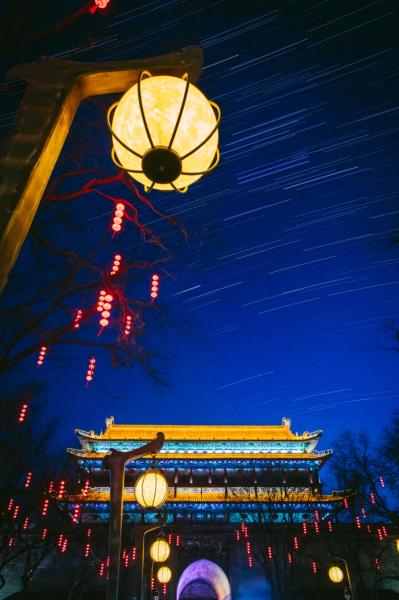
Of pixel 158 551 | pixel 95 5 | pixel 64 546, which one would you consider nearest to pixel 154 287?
pixel 95 5

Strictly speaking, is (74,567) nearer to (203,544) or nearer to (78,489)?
(78,489)

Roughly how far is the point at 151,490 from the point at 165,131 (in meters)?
5.34

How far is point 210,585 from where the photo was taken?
25344mm

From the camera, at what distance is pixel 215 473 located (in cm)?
2538

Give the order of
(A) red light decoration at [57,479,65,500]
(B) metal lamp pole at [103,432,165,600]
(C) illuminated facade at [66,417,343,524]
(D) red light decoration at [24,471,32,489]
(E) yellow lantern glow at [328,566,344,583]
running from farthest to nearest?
1. (C) illuminated facade at [66,417,343,524]
2. (A) red light decoration at [57,479,65,500]
3. (E) yellow lantern glow at [328,566,344,583]
4. (D) red light decoration at [24,471,32,489]
5. (B) metal lamp pole at [103,432,165,600]

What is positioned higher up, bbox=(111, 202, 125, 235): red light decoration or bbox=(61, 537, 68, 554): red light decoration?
bbox=(111, 202, 125, 235): red light decoration

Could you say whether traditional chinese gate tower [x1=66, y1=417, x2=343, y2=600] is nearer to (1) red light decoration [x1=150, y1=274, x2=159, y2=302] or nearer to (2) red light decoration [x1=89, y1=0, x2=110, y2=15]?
(1) red light decoration [x1=150, y1=274, x2=159, y2=302]

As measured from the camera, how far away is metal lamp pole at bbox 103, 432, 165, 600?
3.82m

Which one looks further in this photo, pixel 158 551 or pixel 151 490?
pixel 158 551

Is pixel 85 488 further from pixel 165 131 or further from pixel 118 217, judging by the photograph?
pixel 165 131

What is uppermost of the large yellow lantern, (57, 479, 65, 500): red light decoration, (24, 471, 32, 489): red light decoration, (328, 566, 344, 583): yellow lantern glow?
(57, 479, 65, 500): red light decoration

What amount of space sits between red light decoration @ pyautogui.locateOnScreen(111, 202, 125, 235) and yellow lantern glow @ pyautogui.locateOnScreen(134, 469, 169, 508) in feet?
12.3

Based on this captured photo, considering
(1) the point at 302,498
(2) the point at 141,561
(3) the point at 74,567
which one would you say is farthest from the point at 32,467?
(1) the point at 302,498

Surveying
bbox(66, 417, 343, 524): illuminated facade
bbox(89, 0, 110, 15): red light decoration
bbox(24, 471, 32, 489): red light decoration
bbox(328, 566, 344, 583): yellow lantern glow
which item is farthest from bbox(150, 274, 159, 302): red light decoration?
bbox(66, 417, 343, 524): illuminated facade
